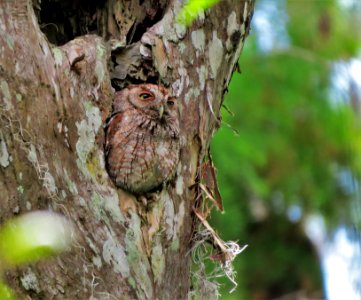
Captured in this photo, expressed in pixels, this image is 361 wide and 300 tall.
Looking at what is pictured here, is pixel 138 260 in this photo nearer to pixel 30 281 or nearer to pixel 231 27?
pixel 30 281

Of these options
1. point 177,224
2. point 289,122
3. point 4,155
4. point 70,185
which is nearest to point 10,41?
point 4,155

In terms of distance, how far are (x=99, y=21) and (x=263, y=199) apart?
345 centimetres

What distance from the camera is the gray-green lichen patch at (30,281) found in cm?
212

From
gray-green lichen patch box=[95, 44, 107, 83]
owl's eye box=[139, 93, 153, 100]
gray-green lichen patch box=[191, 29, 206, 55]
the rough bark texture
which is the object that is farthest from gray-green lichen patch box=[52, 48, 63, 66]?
A: gray-green lichen patch box=[191, 29, 206, 55]

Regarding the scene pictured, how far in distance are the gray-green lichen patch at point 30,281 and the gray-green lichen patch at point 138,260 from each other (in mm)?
304

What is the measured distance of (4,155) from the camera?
216 centimetres

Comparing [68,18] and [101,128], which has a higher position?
[68,18]

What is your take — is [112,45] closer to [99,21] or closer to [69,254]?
[99,21]

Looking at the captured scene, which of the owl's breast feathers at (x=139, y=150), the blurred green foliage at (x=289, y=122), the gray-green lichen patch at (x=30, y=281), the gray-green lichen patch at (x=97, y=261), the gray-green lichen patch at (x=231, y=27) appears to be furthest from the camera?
the blurred green foliage at (x=289, y=122)

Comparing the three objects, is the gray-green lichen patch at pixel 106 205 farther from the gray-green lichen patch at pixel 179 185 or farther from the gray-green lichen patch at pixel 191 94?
the gray-green lichen patch at pixel 191 94

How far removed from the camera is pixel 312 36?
5531 millimetres

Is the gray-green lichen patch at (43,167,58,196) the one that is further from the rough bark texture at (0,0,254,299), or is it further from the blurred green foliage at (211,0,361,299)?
the blurred green foliage at (211,0,361,299)

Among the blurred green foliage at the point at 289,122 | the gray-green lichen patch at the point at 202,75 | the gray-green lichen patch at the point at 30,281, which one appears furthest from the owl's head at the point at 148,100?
the blurred green foliage at the point at 289,122

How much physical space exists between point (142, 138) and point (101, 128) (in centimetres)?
19
